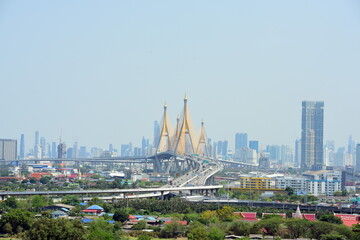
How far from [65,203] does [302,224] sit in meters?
13.7

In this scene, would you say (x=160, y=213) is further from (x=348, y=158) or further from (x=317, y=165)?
(x=348, y=158)

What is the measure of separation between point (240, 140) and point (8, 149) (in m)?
64.3

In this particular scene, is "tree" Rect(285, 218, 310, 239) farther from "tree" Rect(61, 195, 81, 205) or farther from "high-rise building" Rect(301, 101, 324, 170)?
"high-rise building" Rect(301, 101, 324, 170)

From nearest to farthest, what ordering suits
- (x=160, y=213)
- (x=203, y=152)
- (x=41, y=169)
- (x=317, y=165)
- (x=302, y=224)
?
(x=302, y=224) → (x=160, y=213) → (x=203, y=152) → (x=41, y=169) → (x=317, y=165)

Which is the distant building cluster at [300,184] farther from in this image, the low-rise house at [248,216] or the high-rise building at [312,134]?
the high-rise building at [312,134]

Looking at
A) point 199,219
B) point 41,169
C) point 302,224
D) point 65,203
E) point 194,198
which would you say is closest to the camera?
point 302,224

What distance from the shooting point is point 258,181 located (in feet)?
177

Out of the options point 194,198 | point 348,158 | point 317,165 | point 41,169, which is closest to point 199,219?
point 194,198

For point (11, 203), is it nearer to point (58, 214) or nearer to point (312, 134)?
point (58, 214)

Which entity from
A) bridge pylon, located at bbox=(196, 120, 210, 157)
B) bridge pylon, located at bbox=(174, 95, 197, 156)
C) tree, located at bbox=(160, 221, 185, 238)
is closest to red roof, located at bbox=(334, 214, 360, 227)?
tree, located at bbox=(160, 221, 185, 238)

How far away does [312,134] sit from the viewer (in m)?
108

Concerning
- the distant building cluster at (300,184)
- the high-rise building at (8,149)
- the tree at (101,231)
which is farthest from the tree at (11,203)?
the high-rise building at (8,149)

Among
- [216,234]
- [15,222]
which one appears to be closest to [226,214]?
[216,234]

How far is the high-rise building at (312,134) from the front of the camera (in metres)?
105
